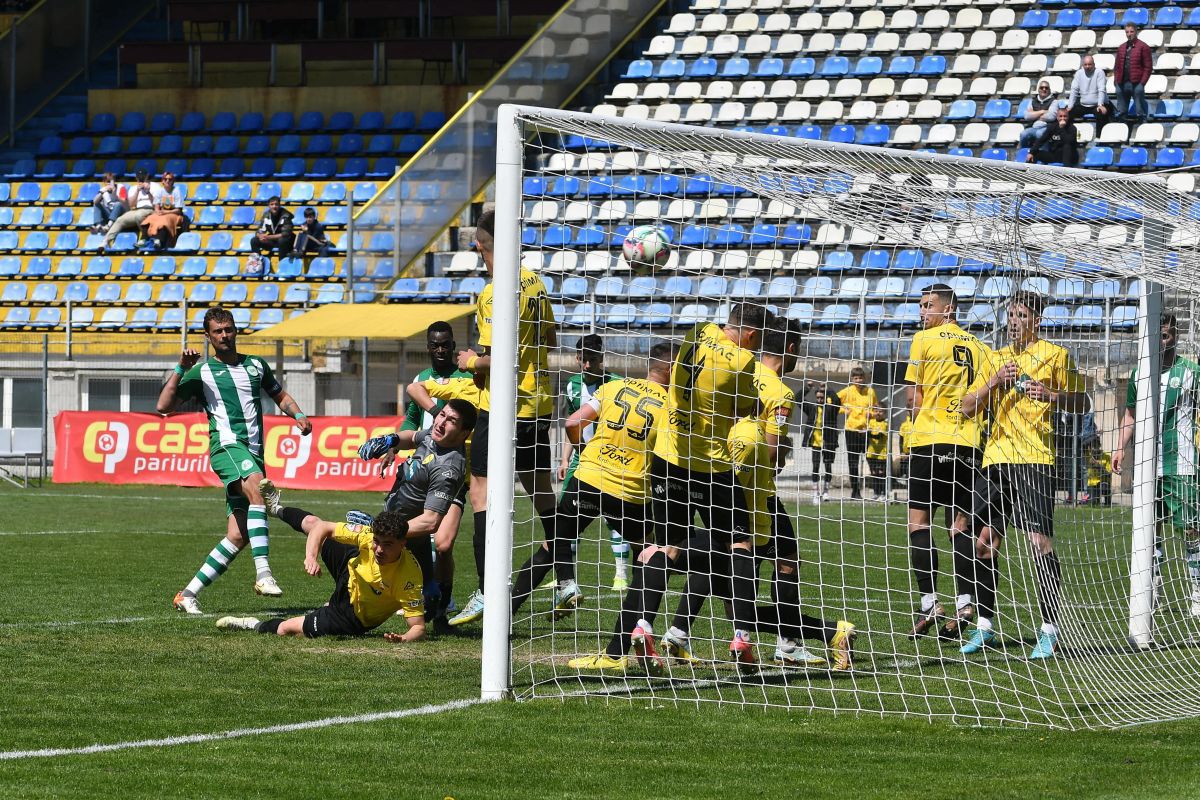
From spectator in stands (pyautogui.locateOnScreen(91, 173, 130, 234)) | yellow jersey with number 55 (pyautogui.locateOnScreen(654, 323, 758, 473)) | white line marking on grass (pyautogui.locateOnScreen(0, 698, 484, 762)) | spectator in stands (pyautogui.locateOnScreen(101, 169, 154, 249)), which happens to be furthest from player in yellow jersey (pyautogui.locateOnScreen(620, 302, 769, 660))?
spectator in stands (pyautogui.locateOnScreen(91, 173, 130, 234))

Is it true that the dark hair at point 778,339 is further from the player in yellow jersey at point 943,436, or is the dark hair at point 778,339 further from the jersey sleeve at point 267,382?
the jersey sleeve at point 267,382

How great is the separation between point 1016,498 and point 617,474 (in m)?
2.13

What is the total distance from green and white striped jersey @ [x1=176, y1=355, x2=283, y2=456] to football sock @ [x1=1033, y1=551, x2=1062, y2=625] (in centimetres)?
492

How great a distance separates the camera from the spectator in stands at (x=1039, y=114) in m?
25.2

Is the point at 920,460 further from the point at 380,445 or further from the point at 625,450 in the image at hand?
the point at 380,445

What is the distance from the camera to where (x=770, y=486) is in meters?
8.73

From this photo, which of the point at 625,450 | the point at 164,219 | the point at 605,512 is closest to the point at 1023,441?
the point at 625,450

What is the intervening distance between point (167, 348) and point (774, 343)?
716 inches

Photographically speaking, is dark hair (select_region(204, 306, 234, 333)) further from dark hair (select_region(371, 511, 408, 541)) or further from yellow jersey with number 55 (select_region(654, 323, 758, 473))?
yellow jersey with number 55 (select_region(654, 323, 758, 473))

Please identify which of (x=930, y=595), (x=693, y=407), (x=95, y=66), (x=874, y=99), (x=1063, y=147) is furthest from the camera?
(x=95, y=66)

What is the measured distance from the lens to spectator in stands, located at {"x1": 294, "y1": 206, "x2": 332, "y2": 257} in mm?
29000

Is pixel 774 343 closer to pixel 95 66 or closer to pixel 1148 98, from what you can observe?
pixel 1148 98

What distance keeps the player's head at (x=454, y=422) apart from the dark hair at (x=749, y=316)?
1759 mm

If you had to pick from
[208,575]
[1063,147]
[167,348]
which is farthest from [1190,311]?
[167,348]
